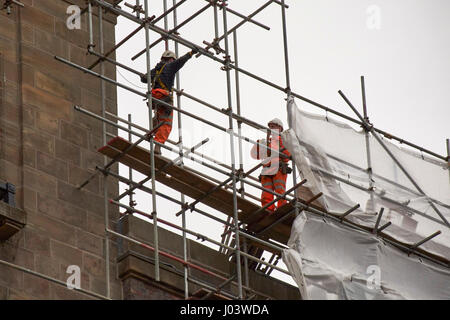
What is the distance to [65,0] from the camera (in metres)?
33.9

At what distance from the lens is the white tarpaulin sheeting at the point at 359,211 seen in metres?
33.1

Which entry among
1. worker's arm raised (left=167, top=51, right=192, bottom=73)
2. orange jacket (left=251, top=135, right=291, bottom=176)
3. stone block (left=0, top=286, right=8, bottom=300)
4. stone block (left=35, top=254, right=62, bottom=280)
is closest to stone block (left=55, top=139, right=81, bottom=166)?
stone block (left=35, top=254, right=62, bottom=280)

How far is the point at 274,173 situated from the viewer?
3503cm

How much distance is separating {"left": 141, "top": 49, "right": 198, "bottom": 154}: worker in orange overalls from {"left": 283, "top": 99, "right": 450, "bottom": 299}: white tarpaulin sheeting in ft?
7.35

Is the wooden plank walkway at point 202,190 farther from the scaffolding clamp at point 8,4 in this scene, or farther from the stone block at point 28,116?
the scaffolding clamp at point 8,4

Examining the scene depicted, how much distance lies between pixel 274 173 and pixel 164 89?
2772mm

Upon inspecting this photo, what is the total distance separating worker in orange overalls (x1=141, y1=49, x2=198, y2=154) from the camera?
33500 millimetres

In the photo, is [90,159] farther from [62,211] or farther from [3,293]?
[3,293]

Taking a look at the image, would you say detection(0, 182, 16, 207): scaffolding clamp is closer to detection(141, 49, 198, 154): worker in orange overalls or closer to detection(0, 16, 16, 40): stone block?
detection(0, 16, 16, 40): stone block

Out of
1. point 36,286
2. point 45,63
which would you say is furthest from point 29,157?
point 36,286
